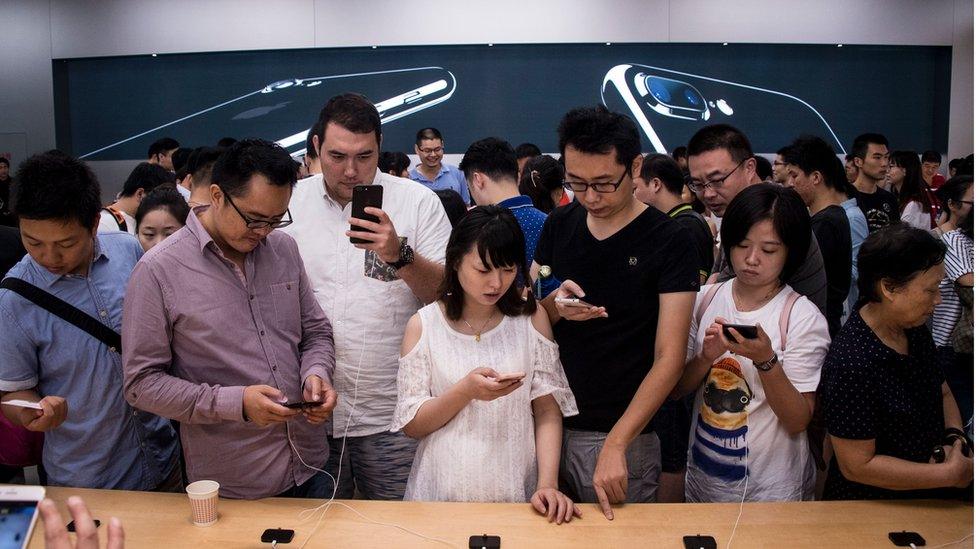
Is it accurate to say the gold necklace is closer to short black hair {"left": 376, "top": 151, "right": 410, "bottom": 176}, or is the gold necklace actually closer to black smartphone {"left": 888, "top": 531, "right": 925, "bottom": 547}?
black smartphone {"left": 888, "top": 531, "right": 925, "bottom": 547}

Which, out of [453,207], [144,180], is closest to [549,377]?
[453,207]

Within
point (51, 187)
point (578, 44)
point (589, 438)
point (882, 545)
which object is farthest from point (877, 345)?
point (578, 44)

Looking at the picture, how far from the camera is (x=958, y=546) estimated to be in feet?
5.50

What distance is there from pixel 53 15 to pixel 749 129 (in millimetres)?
7690

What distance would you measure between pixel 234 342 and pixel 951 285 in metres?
3.03

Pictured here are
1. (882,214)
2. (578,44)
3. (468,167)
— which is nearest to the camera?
(468,167)

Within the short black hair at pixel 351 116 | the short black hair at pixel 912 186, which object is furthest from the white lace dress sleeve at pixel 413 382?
the short black hair at pixel 912 186

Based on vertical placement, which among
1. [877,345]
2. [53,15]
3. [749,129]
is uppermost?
[53,15]

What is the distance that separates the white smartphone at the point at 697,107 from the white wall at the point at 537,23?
41 centimetres

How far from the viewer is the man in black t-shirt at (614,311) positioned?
1834 mm

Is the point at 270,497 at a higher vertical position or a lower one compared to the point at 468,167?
lower

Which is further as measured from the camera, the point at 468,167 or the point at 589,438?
the point at 468,167

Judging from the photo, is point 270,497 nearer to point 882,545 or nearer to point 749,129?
point 882,545

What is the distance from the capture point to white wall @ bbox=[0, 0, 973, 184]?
763cm
